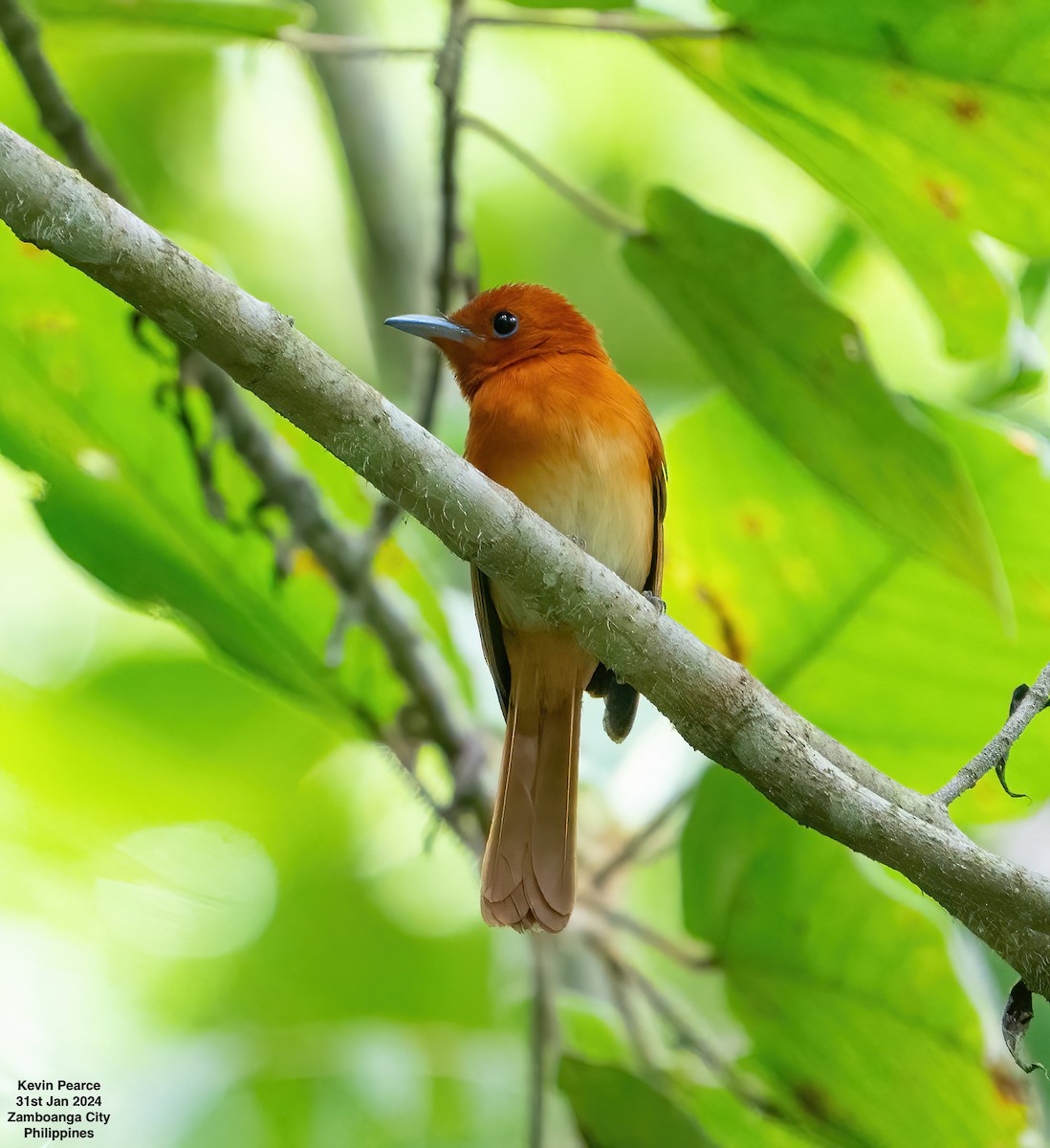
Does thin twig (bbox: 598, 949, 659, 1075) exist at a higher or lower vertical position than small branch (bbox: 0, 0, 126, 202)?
lower

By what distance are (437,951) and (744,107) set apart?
275cm

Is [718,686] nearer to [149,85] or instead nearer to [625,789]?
[625,789]

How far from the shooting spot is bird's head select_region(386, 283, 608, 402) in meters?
3.87

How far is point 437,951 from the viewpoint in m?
4.45

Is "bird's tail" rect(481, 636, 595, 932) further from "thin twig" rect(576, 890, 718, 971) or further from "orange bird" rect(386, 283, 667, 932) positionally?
"thin twig" rect(576, 890, 718, 971)

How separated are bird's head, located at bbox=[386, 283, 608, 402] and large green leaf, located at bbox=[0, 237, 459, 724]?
32.9 inches

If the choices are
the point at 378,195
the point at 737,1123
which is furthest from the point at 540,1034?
the point at 378,195

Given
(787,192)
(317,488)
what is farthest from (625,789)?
(787,192)

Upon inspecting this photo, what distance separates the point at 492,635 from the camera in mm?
3604

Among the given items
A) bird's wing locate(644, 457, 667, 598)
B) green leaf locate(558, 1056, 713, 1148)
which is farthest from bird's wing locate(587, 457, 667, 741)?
green leaf locate(558, 1056, 713, 1148)

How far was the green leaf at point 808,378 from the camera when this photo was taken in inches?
101

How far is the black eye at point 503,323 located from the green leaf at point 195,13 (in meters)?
1.14

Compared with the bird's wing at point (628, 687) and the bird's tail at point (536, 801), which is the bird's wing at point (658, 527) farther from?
the bird's tail at point (536, 801)

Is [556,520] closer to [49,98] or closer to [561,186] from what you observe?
[561,186]
